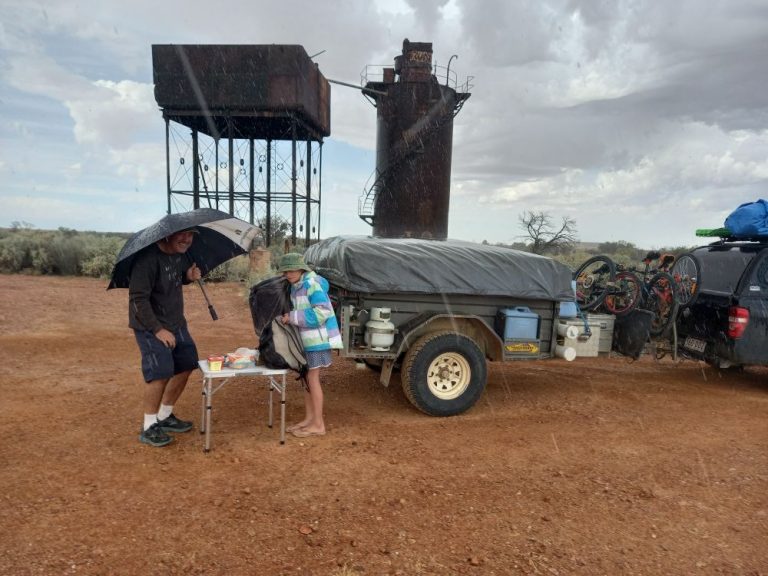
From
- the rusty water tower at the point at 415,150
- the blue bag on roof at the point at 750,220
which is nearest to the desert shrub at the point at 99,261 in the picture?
the rusty water tower at the point at 415,150

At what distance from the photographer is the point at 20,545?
131 inches

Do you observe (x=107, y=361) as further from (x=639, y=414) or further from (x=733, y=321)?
(x=733, y=321)

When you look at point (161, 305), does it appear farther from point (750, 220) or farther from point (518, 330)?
point (750, 220)

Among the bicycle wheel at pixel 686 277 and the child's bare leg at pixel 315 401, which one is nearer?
the child's bare leg at pixel 315 401

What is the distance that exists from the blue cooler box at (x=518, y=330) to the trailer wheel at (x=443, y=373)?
0.36 m

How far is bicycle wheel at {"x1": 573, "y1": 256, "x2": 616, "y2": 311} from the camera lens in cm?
709

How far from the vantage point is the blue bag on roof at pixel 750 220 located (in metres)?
7.20

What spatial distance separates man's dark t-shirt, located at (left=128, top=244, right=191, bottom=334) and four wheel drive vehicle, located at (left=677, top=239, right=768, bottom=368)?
6279 mm

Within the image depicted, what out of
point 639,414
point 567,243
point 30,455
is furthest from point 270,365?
point 567,243

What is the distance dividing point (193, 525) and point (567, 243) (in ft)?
80.7

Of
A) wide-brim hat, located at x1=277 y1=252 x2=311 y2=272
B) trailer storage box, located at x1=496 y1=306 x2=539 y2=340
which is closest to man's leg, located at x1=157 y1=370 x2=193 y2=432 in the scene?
wide-brim hat, located at x1=277 y1=252 x2=311 y2=272

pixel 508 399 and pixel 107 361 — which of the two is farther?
pixel 107 361

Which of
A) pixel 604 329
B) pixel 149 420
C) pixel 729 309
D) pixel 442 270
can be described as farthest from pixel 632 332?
pixel 149 420

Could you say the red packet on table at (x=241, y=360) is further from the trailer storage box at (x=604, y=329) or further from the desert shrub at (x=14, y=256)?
the desert shrub at (x=14, y=256)
